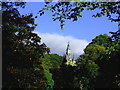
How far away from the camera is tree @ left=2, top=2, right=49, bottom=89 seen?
35781 millimetres

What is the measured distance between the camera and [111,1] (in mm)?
6262

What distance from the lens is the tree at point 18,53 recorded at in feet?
117

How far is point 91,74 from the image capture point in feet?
204

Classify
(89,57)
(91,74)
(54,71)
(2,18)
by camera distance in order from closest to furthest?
(2,18) → (91,74) → (89,57) → (54,71)

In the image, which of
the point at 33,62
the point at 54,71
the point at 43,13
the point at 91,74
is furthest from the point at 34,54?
the point at 54,71

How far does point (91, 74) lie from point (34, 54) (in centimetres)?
2581

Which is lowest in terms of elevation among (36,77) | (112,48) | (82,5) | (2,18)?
(112,48)

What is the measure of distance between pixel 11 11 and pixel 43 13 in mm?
30125

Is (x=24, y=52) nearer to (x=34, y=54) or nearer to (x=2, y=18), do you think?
(x=34, y=54)

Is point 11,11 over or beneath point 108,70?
over

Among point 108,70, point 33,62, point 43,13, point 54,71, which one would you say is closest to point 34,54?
point 33,62

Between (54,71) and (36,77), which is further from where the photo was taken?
(54,71)

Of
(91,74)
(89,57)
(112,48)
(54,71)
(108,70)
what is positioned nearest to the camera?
(112,48)

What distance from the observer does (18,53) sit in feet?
121
